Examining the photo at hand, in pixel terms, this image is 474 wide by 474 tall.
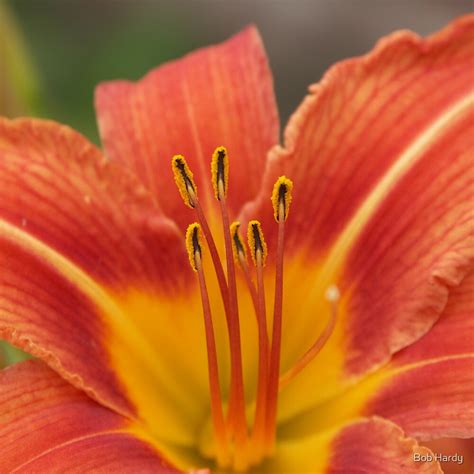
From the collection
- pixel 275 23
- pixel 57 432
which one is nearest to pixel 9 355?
pixel 57 432

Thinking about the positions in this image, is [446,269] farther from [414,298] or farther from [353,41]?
[353,41]

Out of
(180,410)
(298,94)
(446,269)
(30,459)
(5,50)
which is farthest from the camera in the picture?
(298,94)

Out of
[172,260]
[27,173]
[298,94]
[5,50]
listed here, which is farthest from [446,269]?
[298,94]

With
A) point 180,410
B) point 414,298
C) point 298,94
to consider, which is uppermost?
point 298,94

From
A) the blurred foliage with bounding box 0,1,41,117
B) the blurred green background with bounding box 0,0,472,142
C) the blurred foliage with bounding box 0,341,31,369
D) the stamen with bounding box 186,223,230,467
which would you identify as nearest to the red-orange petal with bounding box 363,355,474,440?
the stamen with bounding box 186,223,230,467

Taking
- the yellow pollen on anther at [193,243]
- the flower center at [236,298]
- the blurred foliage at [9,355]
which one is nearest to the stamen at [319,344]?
the flower center at [236,298]

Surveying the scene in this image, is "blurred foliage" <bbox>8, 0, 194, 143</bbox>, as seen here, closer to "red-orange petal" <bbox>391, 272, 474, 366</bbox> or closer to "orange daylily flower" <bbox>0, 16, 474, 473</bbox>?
"orange daylily flower" <bbox>0, 16, 474, 473</bbox>
